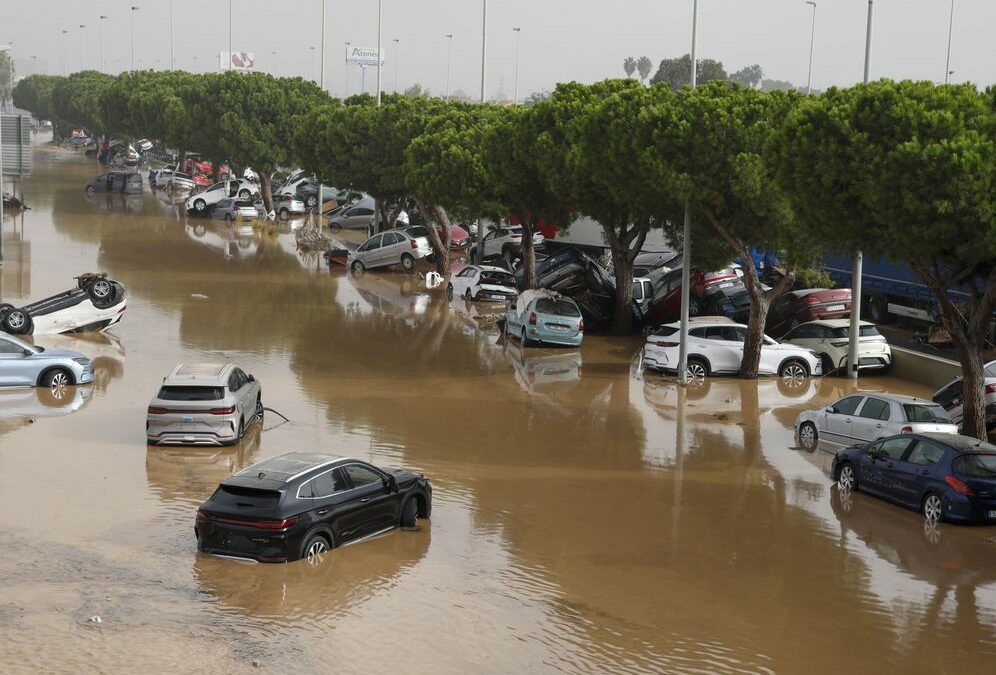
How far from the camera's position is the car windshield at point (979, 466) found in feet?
54.5

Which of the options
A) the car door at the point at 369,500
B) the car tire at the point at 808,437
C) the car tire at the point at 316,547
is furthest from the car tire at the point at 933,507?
the car tire at the point at 316,547

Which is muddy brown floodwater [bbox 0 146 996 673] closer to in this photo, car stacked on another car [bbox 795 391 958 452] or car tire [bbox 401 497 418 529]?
car tire [bbox 401 497 418 529]

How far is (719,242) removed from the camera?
2898 cm

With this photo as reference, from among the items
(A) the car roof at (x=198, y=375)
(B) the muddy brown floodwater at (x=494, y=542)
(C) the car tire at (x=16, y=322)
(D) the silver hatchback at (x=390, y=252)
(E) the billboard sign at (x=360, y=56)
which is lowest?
(B) the muddy brown floodwater at (x=494, y=542)

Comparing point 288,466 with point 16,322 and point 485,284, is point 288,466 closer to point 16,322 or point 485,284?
point 16,322

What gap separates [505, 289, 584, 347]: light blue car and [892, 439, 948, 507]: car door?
1492cm

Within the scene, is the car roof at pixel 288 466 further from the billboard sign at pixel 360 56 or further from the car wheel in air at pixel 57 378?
the billboard sign at pixel 360 56

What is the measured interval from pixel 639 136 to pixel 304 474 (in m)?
15.6

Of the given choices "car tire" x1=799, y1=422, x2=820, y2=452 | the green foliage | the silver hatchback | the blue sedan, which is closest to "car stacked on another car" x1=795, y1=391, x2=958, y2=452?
"car tire" x1=799, y1=422, x2=820, y2=452

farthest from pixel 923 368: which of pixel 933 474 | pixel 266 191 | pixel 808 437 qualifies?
pixel 266 191

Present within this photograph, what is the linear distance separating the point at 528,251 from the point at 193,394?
19600mm

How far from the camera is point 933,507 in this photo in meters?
17.0


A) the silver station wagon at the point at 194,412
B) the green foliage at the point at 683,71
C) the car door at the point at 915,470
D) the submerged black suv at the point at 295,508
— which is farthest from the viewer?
the green foliage at the point at 683,71

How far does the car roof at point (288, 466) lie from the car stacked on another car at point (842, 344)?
1710 centimetres
